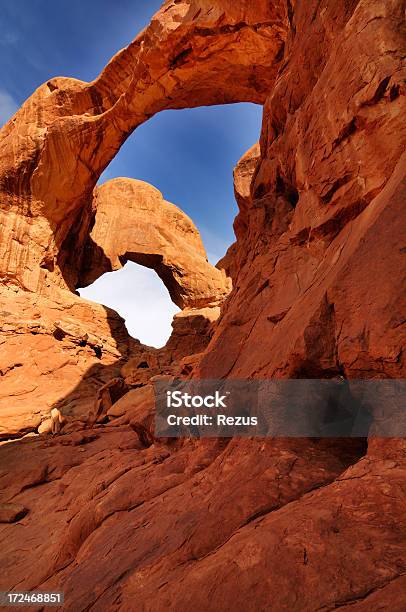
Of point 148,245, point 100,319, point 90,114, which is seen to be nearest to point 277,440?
point 100,319

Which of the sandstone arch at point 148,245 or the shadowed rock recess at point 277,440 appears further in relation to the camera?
the sandstone arch at point 148,245

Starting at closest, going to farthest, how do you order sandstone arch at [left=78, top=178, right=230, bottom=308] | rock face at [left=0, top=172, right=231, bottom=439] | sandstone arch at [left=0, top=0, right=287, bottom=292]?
sandstone arch at [left=0, top=0, right=287, bottom=292]
rock face at [left=0, top=172, right=231, bottom=439]
sandstone arch at [left=78, top=178, right=230, bottom=308]

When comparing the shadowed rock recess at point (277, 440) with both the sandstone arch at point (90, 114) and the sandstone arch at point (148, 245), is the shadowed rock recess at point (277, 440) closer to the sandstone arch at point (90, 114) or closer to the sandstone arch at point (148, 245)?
the sandstone arch at point (90, 114)

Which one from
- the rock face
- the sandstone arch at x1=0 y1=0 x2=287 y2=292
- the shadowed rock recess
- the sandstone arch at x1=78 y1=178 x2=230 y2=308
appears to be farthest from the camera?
the sandstone arch at x1=78 y1=178 x2=230 y2=308

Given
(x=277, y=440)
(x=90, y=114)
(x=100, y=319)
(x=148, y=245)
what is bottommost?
(x=277, y=440)

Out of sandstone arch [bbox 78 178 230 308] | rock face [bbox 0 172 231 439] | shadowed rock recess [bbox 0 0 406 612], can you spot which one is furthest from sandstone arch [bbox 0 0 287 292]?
sandstone arch [bbox 78 178 230 308]

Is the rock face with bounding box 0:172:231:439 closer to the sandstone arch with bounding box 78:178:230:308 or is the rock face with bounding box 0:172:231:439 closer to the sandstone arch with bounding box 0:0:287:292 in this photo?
the sandstone arch with bounding box 78:178:230:308

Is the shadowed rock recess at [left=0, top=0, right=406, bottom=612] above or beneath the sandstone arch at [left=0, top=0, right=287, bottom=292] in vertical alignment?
beneath

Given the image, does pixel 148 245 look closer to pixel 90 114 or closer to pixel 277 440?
pixel 90 114

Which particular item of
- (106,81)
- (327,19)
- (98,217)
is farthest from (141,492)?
(98,217)

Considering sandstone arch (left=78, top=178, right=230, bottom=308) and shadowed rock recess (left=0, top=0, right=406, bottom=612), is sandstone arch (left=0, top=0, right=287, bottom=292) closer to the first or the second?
shadowed rock recess (left=0, top=0, right=406, bottom=612)

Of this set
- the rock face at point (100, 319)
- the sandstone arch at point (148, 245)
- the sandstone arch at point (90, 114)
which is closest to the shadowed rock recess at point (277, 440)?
the sandstone arch at point (90, 114)

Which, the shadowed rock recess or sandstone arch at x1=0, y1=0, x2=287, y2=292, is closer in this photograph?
the shadowed rock recess

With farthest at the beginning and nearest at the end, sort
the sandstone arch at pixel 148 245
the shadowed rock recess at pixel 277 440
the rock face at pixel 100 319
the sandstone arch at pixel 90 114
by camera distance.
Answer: the sandstone arch at pixel 148 245 < the rock face at pixel 100 319 < the sandstone arch at pixel 90 114 < the shadowed rock recess at pixel 277 440
